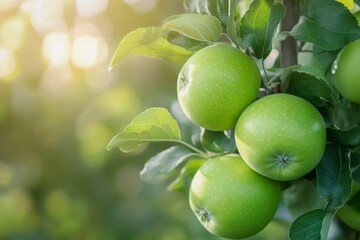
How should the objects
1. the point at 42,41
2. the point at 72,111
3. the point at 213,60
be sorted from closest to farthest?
the point at 213,60
the point at 42,41
the point at 72,111

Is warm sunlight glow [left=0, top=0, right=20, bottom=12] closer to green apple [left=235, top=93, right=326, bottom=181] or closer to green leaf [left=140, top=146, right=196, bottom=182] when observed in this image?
green leaf [left=140, top=146, right=196, bottom=182]

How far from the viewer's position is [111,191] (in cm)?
256

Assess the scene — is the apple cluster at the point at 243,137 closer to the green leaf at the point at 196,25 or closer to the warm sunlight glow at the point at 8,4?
the green leaf at the point at 196,25

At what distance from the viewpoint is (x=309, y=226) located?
922 mm

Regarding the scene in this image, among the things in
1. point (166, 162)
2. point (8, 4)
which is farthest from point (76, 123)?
point (166, 162)

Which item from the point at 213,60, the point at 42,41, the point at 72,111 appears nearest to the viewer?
the point at 213,60

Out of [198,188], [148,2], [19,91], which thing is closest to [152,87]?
[148,2]

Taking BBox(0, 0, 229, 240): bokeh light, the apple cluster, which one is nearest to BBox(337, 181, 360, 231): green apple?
the apple cluster

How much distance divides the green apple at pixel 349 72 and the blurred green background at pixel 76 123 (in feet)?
4.19

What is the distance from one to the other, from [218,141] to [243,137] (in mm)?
115

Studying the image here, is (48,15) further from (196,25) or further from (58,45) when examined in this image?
(196,25)

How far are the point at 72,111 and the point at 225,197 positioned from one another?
1.59 meters

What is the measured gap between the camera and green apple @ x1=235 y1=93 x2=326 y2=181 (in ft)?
2.90

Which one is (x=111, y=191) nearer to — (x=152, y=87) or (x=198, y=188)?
(x=152, y=87)
